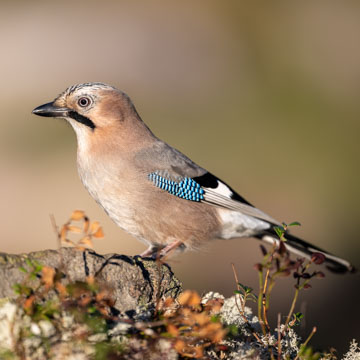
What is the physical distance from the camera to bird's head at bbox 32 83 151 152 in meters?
4.58

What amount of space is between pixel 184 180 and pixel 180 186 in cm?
6

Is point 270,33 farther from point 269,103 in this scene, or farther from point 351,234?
point 351,234

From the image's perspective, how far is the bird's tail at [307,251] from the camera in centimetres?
491

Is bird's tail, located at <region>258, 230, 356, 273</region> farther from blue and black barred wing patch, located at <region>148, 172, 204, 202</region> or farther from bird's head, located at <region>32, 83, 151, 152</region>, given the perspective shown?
bird's head, located at <region>32, 83, 151, 152</region>

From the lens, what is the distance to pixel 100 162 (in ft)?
14.6

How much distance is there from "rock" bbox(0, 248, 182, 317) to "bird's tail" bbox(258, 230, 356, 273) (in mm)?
1797

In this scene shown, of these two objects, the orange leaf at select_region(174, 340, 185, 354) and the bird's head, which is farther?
the bird's head

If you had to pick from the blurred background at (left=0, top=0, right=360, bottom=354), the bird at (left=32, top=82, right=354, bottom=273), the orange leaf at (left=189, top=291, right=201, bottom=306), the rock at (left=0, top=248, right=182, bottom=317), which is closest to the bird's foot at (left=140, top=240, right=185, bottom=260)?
the bird at (left=32, top=82, right=354, bottom=273)

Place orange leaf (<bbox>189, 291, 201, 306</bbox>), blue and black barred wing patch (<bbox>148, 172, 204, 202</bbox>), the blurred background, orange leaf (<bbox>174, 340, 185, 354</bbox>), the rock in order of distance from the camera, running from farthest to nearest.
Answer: the blurred background
blue and black barred wing patch (<bbox>148, 172, 204, 202</bbox>)
the rock
orange leaf (<bbox>189, 291, 201, 306</bbox>)
orange leaf (<bbox>174, 340, 185, 354</bbox>)

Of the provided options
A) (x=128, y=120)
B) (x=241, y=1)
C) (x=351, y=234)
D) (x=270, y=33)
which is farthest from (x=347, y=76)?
(x=128, y=120)

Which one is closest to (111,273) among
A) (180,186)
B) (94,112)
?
(180,186)

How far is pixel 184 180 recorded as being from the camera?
185 inches

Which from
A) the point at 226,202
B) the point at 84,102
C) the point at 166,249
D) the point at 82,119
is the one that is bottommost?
the point at 166,249

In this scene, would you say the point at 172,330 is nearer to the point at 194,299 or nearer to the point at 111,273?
the point at 194,299
